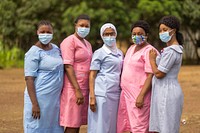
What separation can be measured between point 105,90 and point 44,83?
2.42 feet

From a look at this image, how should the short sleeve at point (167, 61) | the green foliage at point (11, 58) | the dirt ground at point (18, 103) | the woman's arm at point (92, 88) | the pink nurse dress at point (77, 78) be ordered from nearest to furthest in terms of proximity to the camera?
the short sleeve at point (167, 61)
the woman's arm at point (92, 88)
the pink nurse dress at point (77, 78)
the dirt ground at point (18, 103)
the green foliage at point (11, 58)

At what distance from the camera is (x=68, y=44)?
5.63 meters

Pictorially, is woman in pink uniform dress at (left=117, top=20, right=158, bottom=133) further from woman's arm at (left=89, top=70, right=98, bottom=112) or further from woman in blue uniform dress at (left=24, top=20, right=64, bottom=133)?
woman in blue uniform dress at (left=24, top=20, right=64, bottom=133)

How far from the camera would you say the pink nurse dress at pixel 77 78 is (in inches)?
221

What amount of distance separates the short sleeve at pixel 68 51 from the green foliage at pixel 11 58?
671 inches

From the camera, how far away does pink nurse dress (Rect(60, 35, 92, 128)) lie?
18.4 feet

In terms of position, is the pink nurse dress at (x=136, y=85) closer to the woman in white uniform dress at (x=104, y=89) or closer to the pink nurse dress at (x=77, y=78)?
the woman in white uniform dress at (x=104, y=89)

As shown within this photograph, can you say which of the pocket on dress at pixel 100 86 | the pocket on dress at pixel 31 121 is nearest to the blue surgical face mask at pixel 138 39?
the pocket on dress at pixel 100 86

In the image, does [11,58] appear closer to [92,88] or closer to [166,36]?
[92,88]

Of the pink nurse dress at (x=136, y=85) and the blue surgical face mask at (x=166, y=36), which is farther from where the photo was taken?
the pink nurse dress at (x=136, y=85)

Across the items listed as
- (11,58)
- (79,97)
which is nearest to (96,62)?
(79,97)

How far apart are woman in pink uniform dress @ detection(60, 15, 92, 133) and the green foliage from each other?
17.0 metres

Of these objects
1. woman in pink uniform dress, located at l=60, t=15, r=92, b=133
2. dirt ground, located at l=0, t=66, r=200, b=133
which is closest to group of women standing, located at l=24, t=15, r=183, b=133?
woman in pink uniform dress, located at l=60, t=15, r=92, b=133

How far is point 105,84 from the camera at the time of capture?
554 centimetres
